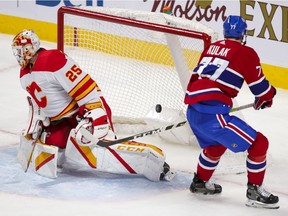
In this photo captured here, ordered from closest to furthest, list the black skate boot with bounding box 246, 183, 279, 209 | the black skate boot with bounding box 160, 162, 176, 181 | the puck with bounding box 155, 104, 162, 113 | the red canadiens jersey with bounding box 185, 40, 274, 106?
1. the red canadiens jersey with bounding box 185, 40, 274, 106
2. the black skate boot with bounding box 246, 183, 279, 209
3. the black skate boot with bounding box 160, 162, 176, 181
4. the puck with bounding box 155, 104, 162, 113

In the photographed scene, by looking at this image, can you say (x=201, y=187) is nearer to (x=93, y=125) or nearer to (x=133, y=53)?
(x=93, y=125)

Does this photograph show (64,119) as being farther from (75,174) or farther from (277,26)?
(277,26)

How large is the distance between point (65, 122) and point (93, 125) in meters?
0.28

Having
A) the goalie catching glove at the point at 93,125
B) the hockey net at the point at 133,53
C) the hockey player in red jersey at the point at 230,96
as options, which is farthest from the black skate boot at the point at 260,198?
the goalie catching glove at the point at 93,125

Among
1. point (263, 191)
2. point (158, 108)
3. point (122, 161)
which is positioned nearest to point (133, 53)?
point (158, 108)

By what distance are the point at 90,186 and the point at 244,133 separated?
33.3 inches

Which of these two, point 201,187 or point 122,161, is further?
point 122,161

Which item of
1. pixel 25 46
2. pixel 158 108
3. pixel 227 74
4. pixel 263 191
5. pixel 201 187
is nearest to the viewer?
pixel 227 74

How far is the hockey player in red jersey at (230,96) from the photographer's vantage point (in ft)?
13.7

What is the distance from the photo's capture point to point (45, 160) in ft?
15.1

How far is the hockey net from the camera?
5117 millimetres

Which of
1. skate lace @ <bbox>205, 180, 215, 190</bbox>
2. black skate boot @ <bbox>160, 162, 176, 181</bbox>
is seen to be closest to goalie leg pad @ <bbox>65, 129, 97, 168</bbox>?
black skate boot @ <bbox>160, 162, 176, 181</bbox>

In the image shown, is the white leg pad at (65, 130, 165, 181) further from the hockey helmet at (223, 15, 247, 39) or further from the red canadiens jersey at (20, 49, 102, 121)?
the hockey helmet at (223, 15, 247, 39)

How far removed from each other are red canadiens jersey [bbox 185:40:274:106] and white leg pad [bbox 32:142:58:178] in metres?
0.77
